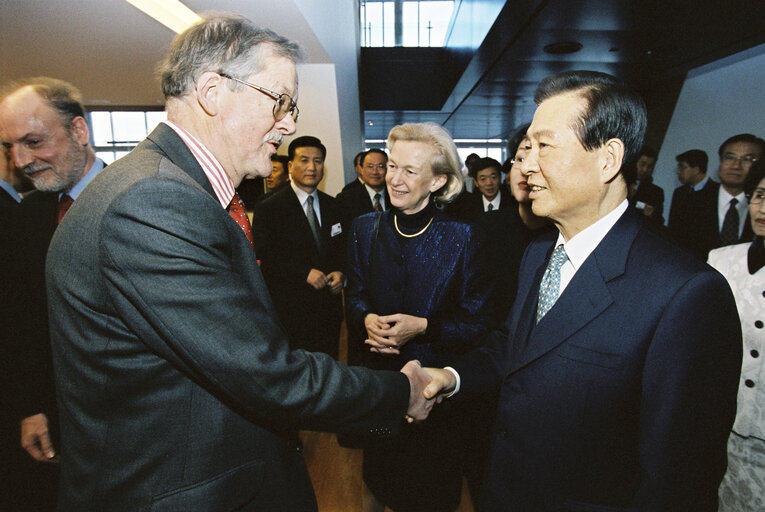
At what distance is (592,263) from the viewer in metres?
1.02

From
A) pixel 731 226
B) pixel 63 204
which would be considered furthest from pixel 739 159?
pixel 63 204

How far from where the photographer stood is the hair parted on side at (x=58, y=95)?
180 cm

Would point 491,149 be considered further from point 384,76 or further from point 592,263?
point 592,263

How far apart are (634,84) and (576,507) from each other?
8.64 metres

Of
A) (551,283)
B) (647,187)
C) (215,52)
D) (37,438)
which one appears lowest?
(37,438)

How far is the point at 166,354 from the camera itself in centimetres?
78

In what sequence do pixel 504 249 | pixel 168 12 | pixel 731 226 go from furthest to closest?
pixel 731 226 < pixel 168 12 < pixel 504 249

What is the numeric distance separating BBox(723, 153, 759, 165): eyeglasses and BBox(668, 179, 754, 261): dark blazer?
49 centimetres

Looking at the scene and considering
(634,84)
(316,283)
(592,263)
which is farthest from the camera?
(634,84)

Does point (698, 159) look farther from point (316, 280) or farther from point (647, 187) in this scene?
point (316, 280)

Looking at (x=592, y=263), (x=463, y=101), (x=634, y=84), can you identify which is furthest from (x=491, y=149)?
(x=592, y=263)

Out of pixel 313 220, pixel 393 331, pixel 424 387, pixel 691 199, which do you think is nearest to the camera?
pixel 424 387

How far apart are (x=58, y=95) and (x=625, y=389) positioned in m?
2.48

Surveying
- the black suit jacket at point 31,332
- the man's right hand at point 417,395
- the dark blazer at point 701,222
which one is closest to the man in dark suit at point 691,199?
the dark blazer at point 701,222
